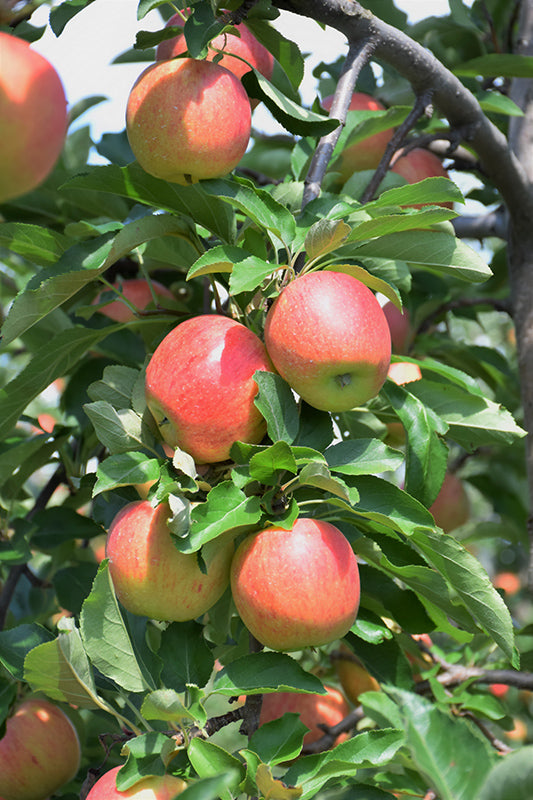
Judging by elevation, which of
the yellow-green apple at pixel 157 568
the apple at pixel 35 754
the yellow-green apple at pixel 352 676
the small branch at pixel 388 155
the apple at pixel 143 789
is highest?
the small branch at pixel 388 155

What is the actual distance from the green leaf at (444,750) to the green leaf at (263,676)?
248 millimetres

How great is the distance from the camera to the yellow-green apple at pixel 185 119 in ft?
2.80

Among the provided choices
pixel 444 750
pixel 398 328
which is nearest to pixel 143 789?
pixel 444 750

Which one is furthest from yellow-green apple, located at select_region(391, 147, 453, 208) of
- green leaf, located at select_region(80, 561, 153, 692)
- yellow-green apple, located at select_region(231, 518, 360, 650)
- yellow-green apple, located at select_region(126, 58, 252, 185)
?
green leaf, located at select_region(80, 561, 153, 692)

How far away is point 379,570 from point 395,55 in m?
0.74

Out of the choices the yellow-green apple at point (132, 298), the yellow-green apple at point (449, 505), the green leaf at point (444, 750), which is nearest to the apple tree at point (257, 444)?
the green leaf at point (444, 750)

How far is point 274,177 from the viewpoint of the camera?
174cm

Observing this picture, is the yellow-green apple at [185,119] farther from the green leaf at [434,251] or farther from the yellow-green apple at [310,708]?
the yellow-green apple at [310,708]

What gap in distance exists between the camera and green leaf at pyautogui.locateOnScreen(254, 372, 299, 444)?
802 millimetres

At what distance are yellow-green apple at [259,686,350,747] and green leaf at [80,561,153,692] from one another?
48 centimetres

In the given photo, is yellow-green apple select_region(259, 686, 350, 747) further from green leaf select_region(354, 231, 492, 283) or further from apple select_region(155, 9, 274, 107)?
apple select_region(155, 9, 274, 107)

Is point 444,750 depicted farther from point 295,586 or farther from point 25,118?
point 25,118

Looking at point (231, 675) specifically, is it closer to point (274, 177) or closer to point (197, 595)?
point (197, 595)

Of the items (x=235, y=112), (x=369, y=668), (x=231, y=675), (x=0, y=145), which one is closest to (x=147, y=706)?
(x=231, y=675)
